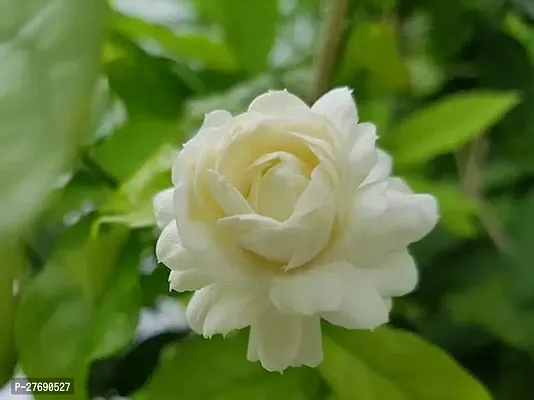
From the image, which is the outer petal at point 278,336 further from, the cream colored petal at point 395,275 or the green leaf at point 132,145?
the green leaf at point 132,145

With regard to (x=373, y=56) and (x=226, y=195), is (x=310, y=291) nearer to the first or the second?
(x=226, y=195)

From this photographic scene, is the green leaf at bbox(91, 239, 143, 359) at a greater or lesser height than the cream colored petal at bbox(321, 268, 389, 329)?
lesser

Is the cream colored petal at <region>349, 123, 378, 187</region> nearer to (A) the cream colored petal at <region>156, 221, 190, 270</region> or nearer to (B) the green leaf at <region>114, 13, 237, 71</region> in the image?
(A) the cream colored petal at <region>156, 221, 190, 270</region>

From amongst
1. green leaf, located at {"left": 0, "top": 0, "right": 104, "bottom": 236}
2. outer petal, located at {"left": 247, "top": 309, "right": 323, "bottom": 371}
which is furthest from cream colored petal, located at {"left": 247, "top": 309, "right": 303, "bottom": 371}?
green leaf, located at {"left": 0, "top": 0, "right": 104, "bottom": 236}

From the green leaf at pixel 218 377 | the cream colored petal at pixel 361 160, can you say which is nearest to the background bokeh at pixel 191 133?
the green leaf at pixel 218 377

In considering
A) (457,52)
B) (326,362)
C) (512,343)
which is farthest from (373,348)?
(457,52)

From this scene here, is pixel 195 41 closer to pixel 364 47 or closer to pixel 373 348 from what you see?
pixel 364 47
